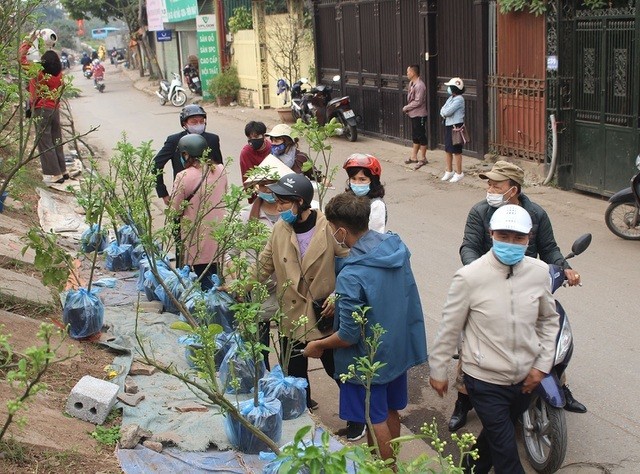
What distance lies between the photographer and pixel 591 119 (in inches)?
450

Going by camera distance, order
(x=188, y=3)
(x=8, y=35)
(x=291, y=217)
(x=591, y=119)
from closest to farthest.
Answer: (x=291, y=217)
(x=8, y=35)
(x=591, y=119)
(x=188, y=3)

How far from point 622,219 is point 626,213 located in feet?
0.35

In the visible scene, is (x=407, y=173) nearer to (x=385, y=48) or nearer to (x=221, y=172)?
(x=385, y=48)

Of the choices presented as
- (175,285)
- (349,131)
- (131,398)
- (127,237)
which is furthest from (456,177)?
(131,398)

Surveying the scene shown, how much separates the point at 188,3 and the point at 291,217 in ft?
98.6

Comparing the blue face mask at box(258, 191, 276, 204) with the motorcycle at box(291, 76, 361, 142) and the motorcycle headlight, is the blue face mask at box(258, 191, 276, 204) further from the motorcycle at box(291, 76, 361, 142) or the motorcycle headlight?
the motorcycle at box(291, 76, 361, 142)

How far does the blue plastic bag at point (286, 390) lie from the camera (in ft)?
16.2

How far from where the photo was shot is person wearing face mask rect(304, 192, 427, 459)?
4.51 m

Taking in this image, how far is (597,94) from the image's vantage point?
36.9 feet

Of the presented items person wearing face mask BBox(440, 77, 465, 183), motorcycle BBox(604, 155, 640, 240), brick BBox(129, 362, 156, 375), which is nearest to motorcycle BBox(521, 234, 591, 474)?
brick BBox(129, 362, 156, 375)

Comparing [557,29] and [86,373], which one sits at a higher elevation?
[557,29]

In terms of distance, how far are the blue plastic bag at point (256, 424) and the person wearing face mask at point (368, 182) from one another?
5.22ft

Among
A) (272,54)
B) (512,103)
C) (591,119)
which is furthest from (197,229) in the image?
(272,54)

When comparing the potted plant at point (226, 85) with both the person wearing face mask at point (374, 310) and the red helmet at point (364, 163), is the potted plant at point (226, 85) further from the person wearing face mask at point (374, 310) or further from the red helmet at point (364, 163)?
the person wearing face mask at point (374, 310)
